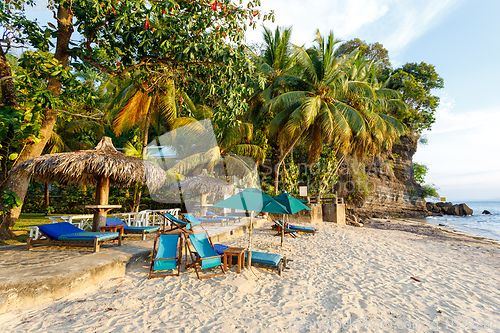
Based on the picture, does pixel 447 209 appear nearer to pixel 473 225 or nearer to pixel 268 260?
pixel 473 225

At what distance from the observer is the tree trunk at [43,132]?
18.4ft

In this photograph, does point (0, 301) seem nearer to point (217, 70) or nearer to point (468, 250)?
point (217, 70)

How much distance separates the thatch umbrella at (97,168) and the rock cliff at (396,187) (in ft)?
75.4

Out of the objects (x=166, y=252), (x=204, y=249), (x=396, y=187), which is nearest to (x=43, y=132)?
(x=166, y=252)

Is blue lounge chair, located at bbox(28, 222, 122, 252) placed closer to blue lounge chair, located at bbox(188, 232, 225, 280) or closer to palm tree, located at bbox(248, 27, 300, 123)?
blue lounge chair, located at bbox(188, 232, 225, 280)

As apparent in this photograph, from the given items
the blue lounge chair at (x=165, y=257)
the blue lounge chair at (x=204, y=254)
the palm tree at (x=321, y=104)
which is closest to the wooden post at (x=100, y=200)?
the blue lounge chair at (x=165, y=257)

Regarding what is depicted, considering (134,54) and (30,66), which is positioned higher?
(134,54)

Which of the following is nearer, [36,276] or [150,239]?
[36,276]

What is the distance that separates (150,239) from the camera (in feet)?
20.6

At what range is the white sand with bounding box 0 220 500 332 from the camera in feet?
9.91

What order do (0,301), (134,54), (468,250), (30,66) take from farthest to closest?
(468,250) → (134,54) → (30,66) → (0,301)

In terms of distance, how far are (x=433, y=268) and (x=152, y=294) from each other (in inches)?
239

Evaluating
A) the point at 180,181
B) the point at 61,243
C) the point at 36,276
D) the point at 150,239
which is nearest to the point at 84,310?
the point at 36,276

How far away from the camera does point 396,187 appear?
2897 cm
